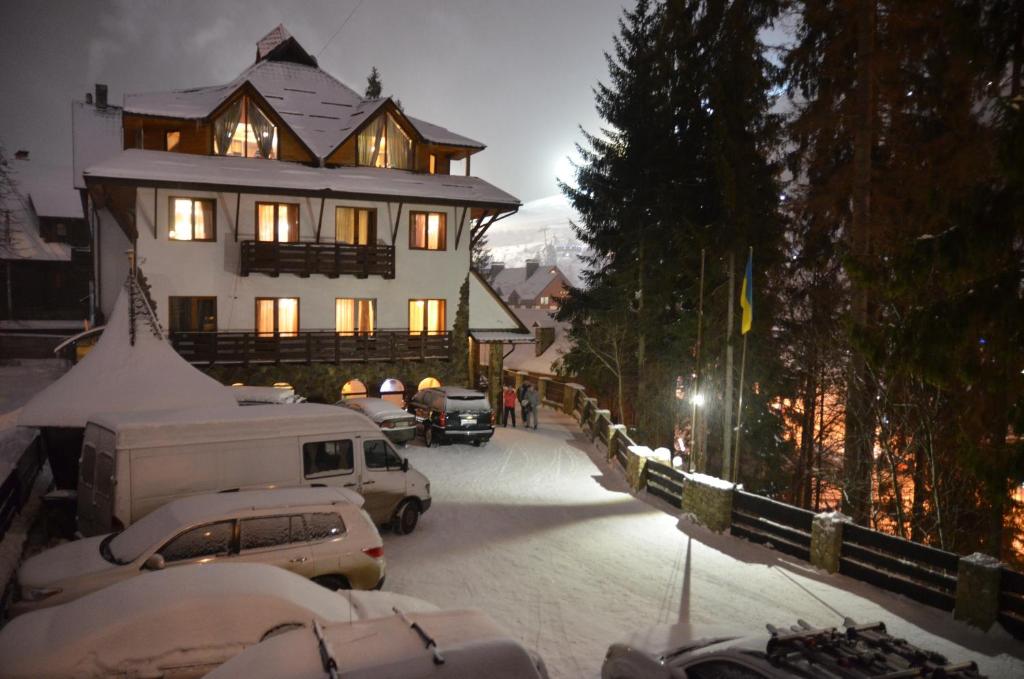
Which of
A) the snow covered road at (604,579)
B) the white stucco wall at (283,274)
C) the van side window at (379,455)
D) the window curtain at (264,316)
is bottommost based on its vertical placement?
the snow covered road at (604,579)

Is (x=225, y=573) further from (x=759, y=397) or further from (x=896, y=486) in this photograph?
(x=759, y=397)

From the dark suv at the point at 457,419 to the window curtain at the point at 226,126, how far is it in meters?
12.2

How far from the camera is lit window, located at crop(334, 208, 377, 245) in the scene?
27.1 meters

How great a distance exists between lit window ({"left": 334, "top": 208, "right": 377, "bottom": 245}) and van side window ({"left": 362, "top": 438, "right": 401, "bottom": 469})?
15.1 m

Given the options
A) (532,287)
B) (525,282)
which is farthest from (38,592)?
(525,282)

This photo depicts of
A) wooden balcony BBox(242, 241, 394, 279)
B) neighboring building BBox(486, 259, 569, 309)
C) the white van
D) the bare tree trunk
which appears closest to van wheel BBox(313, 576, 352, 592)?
the white van

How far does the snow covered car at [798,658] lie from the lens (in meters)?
5.43

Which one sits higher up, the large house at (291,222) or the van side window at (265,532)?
the large house at (291,222)

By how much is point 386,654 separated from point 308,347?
2183cm

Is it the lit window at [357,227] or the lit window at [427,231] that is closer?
the lit window at [357,227]

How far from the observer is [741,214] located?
21.0 meters

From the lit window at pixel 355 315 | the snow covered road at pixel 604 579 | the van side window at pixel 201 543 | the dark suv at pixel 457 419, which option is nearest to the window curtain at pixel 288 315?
the lit window at pixel 355 315

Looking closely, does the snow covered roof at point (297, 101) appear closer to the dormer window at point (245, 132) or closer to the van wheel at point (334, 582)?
the dormer window at point (245, 132)

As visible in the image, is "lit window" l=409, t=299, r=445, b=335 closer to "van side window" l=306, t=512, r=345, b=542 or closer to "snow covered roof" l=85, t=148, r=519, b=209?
"snow covered roof" l=85, t=148, r=519, b=209
